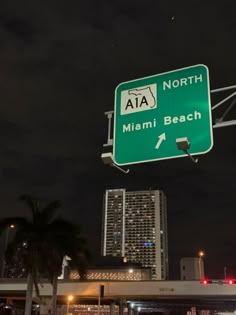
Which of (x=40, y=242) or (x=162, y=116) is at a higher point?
(x=40, y=242)

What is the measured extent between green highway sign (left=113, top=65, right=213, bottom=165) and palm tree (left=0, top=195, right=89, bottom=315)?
77.7ft

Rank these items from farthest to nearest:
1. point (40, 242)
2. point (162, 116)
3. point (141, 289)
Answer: point (141, 289) < point (40, 242) < point (162, 116)

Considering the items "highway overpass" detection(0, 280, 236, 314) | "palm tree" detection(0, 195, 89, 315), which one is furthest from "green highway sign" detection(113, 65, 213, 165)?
"highway overpass" detection(0, 280, 236, 314)

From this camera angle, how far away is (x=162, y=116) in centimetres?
832

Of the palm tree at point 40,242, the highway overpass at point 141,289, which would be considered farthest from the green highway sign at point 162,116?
the highway overpass at point 141,289

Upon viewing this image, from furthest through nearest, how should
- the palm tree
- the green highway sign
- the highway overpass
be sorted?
the highway overpass < the palm tree < the green highway sign

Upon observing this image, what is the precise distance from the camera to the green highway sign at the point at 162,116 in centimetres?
789

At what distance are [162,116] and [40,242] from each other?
81.5 feet

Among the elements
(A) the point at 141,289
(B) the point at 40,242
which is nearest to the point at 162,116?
(B) the point at 40,242

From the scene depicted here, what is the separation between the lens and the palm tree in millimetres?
30703

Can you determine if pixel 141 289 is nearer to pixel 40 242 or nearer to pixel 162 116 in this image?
Answer: pixel 40 242

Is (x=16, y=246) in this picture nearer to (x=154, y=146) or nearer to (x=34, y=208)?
(x=34, y=208)

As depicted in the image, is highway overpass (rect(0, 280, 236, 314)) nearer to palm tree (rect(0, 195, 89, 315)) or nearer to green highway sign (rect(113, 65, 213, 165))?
palm tree (rect(0, 195, 89, 315))

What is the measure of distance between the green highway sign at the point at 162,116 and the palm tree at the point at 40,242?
77.7ft
